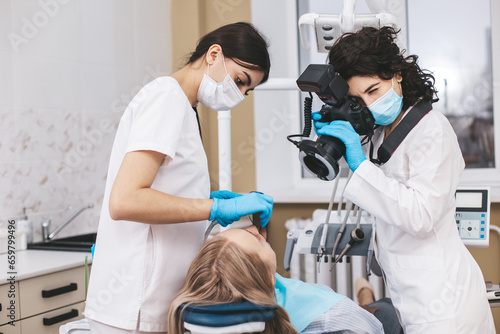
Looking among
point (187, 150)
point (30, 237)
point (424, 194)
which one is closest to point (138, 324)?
point (187, 150)

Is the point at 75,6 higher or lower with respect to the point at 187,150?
higher

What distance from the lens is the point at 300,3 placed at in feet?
9.75

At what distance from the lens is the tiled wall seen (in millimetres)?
2119

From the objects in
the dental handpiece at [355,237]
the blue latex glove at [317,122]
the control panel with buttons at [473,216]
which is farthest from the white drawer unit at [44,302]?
the control panel with buttons at [473,216]

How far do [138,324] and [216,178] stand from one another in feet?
6.76

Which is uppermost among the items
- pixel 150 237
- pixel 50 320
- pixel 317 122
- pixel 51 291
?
pixel 317 122

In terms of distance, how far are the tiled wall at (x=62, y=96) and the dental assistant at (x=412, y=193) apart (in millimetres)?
1497

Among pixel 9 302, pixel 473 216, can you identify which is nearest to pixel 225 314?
pixel 9 302

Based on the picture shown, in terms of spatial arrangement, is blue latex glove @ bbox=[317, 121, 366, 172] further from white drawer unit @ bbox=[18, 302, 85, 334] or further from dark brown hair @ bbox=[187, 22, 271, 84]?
white drawer unit @ bbox=[18, 302, 85, 334]

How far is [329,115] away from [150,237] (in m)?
0.59

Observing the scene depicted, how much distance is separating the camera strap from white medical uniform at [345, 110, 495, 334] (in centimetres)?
2

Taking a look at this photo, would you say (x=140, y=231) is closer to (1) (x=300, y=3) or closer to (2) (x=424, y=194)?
(2) (x=424, y=194)

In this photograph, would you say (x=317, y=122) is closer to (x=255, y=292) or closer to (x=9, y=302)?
(x=255, y=292)

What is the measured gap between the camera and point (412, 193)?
1.21m
